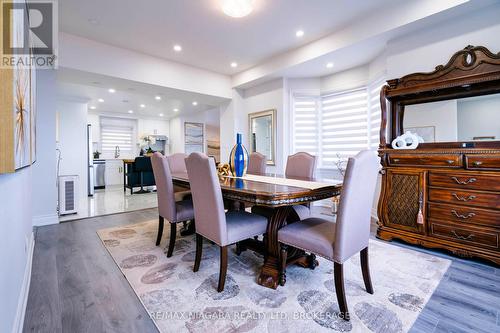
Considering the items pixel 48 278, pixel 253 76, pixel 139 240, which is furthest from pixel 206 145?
pixel 48 278

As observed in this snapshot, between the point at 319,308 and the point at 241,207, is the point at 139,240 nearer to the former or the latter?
the point at 241,207

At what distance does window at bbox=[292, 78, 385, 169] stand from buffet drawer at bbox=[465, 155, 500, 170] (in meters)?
1.55

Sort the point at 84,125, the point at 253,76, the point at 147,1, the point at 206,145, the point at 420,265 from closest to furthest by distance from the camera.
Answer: the point at 420,265 < the point at 147,1 < the point at 253,76 < the point at 84,125 < the point at 206,145

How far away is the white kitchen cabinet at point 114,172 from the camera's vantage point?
7293 millimetres

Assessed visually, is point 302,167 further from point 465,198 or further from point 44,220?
point 44,220

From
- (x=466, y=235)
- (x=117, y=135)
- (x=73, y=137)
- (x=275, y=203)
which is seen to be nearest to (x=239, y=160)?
(x=275, y=203)

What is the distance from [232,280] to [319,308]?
0.69 metres

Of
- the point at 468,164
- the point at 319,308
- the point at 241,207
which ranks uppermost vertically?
the point at 468,164

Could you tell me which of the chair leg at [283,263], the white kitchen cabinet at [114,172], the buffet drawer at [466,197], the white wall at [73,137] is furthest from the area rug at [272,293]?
the white kitchen cabinet at [114,172]

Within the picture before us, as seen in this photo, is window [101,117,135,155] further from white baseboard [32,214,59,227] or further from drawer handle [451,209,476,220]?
drawer handle [451,209,476,220]

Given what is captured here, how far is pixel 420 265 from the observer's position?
2148mm

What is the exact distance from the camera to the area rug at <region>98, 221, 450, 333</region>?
1416 mm

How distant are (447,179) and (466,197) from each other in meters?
0.22

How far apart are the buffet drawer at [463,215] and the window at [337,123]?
154 centimetres
